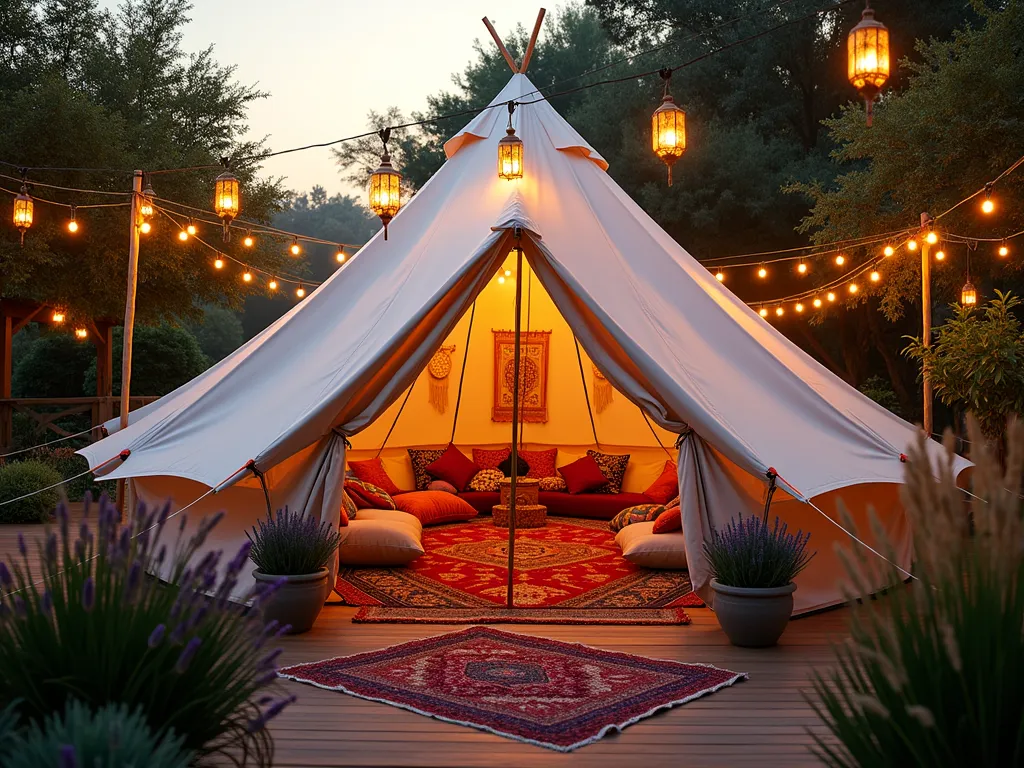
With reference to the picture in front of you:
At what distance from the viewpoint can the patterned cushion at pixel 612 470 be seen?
27.0ft

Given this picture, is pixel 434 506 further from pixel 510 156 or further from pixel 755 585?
pixel 755 585

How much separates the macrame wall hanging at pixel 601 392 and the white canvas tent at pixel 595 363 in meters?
2.60

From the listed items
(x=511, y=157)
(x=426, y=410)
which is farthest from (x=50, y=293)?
(x=511, y=157)

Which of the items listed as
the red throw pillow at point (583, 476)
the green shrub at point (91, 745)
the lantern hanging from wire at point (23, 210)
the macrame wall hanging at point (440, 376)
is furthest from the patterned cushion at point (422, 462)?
the green shrub at point (91, 745)

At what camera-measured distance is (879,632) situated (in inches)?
67.5

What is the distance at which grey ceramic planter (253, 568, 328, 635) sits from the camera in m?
4.42

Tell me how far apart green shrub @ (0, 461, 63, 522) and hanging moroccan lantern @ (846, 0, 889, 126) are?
706 centimetres

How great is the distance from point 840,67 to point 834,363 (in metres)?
4.27

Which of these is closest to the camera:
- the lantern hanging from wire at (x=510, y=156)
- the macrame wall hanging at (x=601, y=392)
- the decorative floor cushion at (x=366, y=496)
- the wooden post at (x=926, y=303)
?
the lantern hanging from wire at (x=510, y=156)

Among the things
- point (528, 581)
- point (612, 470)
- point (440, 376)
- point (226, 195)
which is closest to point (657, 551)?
point (528, 581)

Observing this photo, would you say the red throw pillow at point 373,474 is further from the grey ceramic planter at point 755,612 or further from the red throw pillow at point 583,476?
the grey ceramic planter at point 755,612

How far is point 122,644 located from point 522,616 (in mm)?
3260

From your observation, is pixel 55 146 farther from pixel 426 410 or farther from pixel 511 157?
pixel 511 157

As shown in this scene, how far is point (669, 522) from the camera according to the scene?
239 inches
